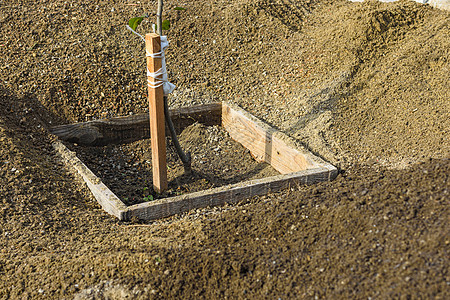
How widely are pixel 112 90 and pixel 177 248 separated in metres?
2.90

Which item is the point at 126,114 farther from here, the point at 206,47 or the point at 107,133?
the point at 206,47

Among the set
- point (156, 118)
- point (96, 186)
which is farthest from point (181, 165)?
point (96, 186)

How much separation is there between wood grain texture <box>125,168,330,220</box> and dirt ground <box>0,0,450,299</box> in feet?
0.28

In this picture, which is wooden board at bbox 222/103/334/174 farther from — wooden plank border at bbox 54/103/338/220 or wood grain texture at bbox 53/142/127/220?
wood grain texture at bbox 53/142/127/220

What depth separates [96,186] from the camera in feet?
13.3

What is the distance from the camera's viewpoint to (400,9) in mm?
A: 6148

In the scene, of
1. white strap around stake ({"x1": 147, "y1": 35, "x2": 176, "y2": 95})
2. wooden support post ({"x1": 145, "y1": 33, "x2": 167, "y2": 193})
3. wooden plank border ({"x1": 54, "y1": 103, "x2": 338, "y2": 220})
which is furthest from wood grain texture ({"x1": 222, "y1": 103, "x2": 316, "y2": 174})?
white strap around stake ({"x1": 147, "y1": 35, "x2": 176, "y2": 95})

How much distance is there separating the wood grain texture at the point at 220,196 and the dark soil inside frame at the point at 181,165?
0.38m

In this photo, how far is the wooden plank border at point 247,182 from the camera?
3838 millimetres

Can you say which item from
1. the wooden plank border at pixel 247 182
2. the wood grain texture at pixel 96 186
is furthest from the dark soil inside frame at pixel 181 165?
the wood grain texture at pixel 96 186

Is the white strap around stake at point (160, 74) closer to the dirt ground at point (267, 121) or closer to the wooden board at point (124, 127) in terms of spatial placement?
the dirt ground at point (267, 121)

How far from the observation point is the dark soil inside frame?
4523 mm

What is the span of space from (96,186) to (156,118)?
74 centimetres

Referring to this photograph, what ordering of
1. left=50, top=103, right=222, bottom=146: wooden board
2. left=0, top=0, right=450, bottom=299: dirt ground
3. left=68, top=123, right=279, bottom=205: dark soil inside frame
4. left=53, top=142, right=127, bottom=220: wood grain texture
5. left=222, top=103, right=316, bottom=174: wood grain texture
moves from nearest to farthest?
left=0, top=0, right=450, bottom=299: dirt ground < left=53, top=142, right=127, bottom=220: wood grain texture < left=68, top=123, right=279, bottom=205: dark soil inside frame < left=222, top=103, right=316, bottom=174: wood grain texture < left=50, top=103, right=222, bottom=146: wooden board
